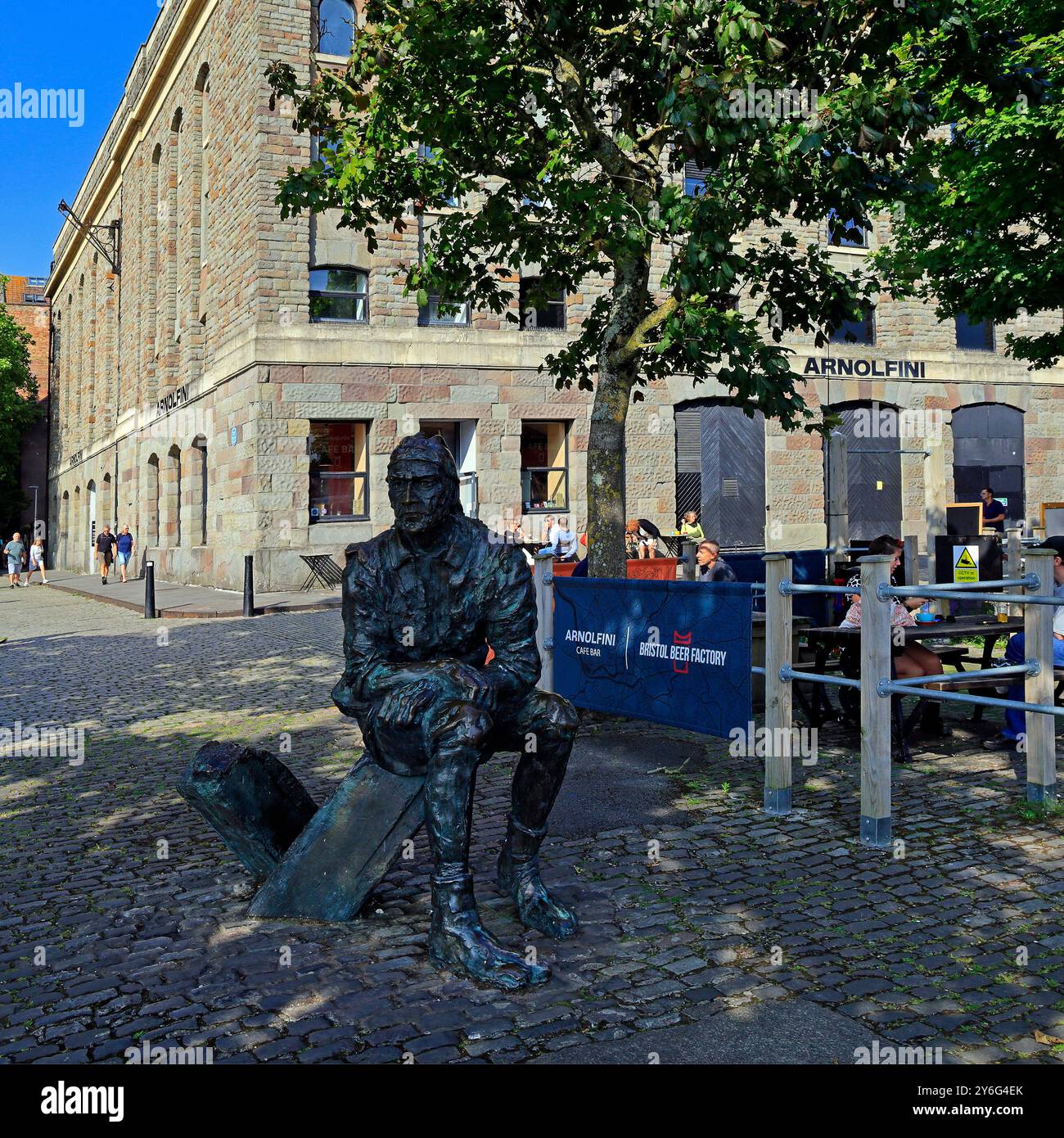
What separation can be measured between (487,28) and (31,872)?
7139 mm

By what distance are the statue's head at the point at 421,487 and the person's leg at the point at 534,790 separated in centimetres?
81

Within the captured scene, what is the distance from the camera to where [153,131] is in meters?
35.0

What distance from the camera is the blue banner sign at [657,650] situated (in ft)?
20.9

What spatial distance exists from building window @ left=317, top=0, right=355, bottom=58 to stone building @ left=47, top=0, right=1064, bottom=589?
0.05 metres

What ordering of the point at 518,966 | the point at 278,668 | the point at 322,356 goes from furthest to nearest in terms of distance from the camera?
the point at 322,356, the point at 278,668, the point at 518,966

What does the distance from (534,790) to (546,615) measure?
428cm

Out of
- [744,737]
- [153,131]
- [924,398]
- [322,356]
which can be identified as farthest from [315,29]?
[744,737]

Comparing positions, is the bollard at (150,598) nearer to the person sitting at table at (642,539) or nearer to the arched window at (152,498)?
the person sitting at table at (642,539)

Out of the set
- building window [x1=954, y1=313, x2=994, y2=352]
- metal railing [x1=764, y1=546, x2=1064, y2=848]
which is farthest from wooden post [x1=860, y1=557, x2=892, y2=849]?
building window [x1=954, y1=313, x2=994, y2=352]

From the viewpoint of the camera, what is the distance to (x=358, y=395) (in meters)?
24.0

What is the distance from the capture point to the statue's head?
426cm

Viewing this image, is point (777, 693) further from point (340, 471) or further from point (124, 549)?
point (124, 549)

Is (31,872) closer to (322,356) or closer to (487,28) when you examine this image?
(487,28)
